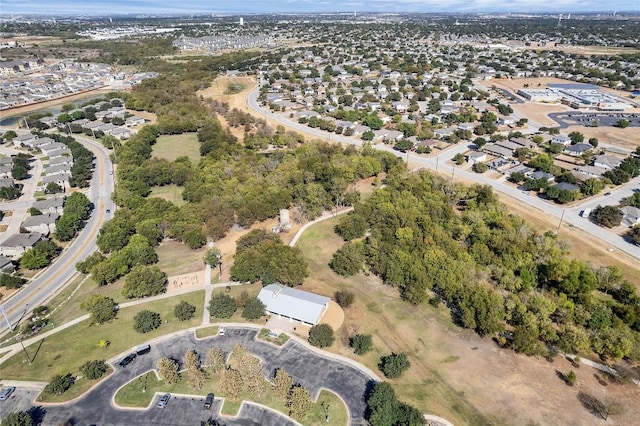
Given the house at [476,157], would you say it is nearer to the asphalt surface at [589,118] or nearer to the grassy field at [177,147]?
the asphalt surface at [589,118]

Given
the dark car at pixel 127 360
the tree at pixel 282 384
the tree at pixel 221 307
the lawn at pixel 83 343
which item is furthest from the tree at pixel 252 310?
the dark car at pixel 127 360

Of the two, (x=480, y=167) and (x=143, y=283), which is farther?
(x=480, y=167)

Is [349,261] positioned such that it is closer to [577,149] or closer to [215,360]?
[215,360]

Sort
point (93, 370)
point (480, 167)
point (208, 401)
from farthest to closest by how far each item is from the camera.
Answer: point (480, 167) → point (93, 370) → point (208, 401)

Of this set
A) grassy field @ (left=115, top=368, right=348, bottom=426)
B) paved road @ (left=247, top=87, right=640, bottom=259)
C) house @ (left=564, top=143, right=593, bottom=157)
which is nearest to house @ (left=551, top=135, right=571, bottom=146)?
house @ (left=564, top=143, right=593, bottom=157)

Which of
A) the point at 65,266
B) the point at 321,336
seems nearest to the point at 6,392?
the point at 65,266

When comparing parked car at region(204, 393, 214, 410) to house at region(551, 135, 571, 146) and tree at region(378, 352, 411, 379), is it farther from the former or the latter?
house at region(551, 135, 571, 146)

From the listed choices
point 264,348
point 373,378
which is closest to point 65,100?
point 264,348
